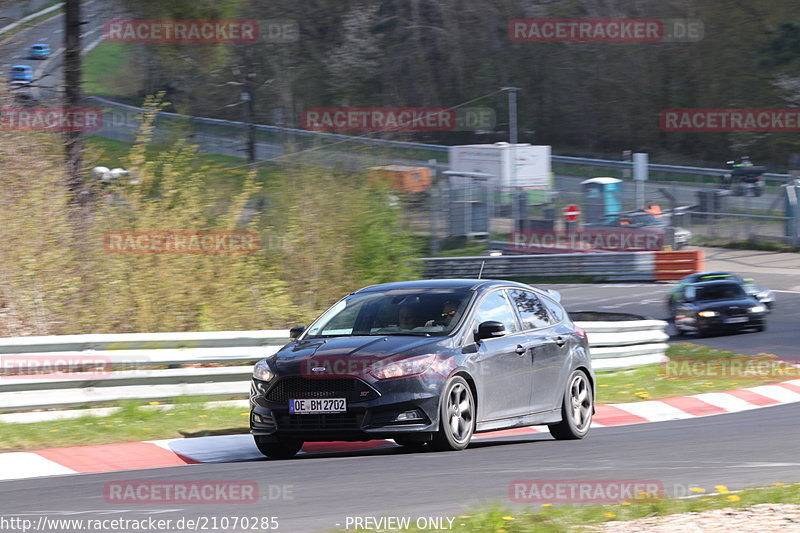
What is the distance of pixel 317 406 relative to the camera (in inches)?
356

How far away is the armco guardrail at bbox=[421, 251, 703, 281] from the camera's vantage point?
36938mm

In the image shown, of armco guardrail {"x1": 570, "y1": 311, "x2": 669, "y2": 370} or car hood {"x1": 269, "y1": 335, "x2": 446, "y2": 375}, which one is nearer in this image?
car hood {"x1": 269, "y1": 335, "x2": 446, "y2": 375}

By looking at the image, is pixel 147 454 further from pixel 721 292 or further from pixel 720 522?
pixel 721 292

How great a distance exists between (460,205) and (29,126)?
2852 centimetres

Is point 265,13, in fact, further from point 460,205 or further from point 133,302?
point 133,302

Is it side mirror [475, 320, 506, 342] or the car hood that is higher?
side mirror [475, 320, 506, 342]

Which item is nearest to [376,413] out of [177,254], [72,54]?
[177,254]

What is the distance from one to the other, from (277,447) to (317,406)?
2.31 ft

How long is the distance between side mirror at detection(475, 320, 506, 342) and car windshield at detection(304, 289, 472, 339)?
0.25 metres

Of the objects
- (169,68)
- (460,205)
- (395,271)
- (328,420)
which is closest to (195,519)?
(328,420)

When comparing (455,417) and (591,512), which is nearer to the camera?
(591,512)

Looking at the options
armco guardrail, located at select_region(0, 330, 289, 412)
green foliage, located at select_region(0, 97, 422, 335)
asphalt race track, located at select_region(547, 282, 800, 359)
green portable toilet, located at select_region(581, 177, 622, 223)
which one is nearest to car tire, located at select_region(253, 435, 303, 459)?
armco guardrail, located at select_region(0, 330, 289, 412)

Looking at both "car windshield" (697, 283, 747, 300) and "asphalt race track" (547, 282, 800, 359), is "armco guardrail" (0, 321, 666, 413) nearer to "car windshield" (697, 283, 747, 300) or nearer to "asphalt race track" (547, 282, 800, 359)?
"asphalt race track" (547, 282, 800, 359)

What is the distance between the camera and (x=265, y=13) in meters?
70.2
